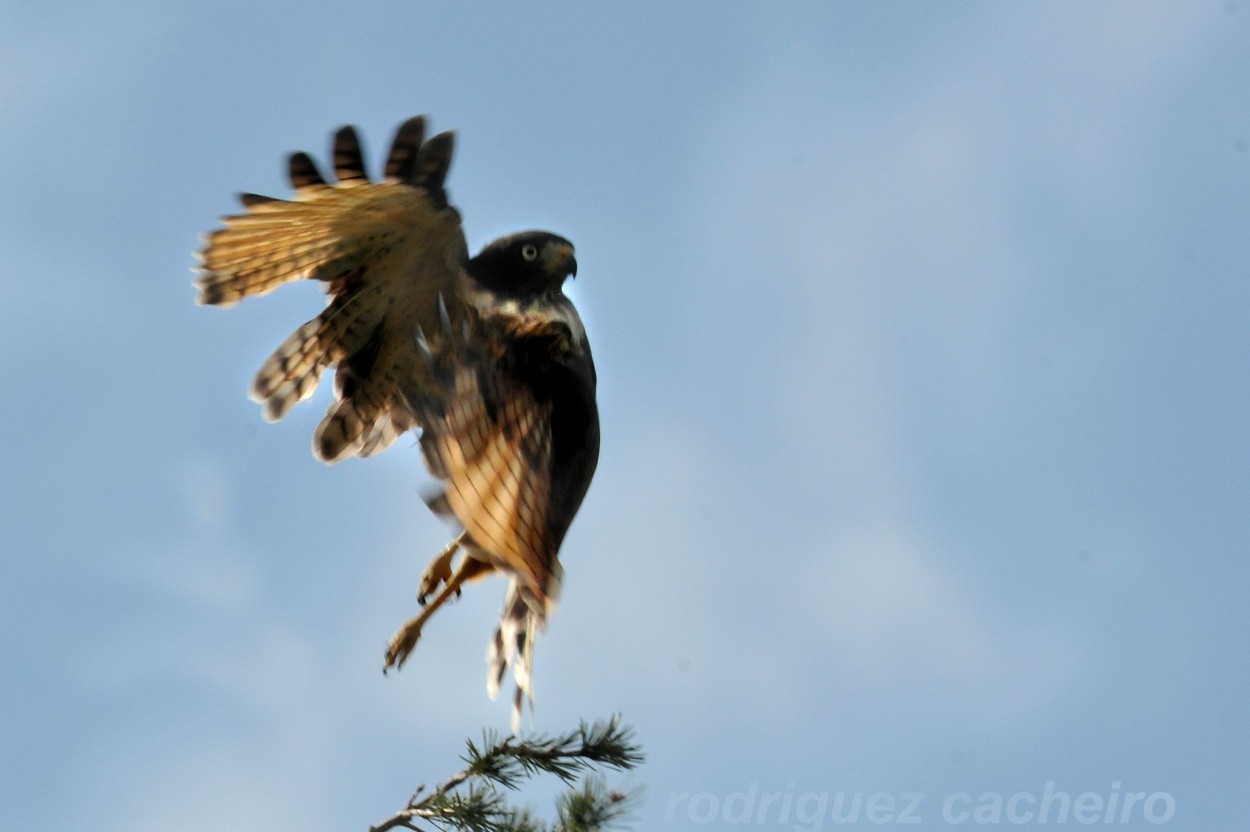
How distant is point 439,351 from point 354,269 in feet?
1.43

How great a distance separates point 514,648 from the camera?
18.2 ft

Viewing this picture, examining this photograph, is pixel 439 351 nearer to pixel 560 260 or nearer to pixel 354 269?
pixel 354 269

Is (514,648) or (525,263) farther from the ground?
(525,263)

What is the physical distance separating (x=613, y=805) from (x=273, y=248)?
2.42m

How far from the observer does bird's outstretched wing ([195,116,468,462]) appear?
4.79 metres

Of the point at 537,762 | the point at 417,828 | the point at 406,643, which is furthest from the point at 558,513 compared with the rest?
the point at 417,828

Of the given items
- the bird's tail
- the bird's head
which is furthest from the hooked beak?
the bird's tail

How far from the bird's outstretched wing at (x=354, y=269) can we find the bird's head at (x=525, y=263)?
0.69 feet

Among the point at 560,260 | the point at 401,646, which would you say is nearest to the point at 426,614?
the point at 401,646

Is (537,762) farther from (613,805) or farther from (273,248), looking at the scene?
(273,248)

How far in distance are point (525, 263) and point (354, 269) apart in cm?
63

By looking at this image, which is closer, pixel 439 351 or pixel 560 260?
pixel 439 351

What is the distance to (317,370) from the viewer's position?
540 cm

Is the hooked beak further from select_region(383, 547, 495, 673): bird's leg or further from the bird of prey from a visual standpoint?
select_region(383, 547, 495, 673): bird's leg
